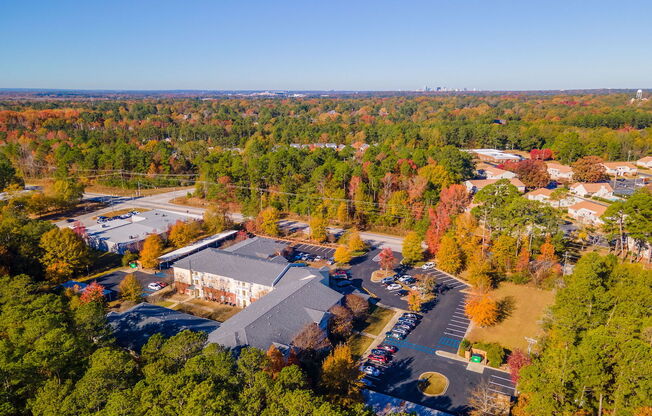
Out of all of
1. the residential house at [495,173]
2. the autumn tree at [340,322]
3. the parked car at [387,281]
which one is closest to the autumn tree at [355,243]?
the parked car at [387,281]

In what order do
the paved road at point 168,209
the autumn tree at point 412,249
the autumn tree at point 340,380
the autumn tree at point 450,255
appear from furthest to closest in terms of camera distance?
the paved road at point 168,209, the autumn tree at point 412,249, the autumn tree at point 450,255, the autumn tree at point 340,380

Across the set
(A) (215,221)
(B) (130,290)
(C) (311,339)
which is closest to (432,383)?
(C) (311,339)

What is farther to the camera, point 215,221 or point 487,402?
point 215,221

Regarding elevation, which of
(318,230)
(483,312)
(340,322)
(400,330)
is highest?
(318,230)

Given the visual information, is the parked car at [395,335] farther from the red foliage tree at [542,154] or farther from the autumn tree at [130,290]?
the red foliage tree at [542,154]

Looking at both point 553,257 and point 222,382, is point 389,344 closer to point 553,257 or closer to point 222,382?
point 222,382

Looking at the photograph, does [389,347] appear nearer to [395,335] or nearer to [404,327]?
[395,335]

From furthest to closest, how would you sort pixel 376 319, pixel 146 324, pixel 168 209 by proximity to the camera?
pixel 168 209 → pixel 376 319 → pixel 146 324
